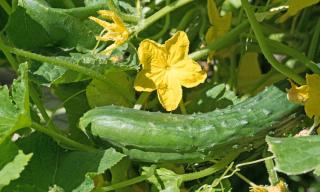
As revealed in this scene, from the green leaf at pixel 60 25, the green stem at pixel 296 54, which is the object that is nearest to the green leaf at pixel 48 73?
the green leaf at pixel 60 25

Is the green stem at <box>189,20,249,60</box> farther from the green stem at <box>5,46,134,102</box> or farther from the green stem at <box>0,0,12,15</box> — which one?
the green stem at <box>0,0,12,15</box>

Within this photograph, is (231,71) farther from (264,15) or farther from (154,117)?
(154,117)

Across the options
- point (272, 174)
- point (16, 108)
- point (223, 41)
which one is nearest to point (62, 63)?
point (16, 108)

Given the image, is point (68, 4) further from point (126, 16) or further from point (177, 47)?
point (177, 47)

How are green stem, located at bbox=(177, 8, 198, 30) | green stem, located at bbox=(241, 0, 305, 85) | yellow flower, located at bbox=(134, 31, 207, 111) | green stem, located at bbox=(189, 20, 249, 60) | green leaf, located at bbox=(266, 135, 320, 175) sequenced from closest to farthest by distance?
green leaf, located at bbox=(266, 135, 320, 175) → green stem, located at bbox=(241, 0, 305, 85) → yellow flower, located at bbox=(134, 31, 207, 111) → green stem, located at bbox=(189, 20, 249, 60) → green stem, located at bbox=(177, 8, 198, 30)

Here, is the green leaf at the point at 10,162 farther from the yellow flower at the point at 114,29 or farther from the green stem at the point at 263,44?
the green stem at the point at 263,44

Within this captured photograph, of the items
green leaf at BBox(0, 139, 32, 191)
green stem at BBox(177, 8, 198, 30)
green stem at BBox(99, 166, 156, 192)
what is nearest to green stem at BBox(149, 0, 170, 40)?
green stem at BBox(177, 8, 198, 30)

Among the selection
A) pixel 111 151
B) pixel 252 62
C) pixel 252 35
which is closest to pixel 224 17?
pixel 252 35
